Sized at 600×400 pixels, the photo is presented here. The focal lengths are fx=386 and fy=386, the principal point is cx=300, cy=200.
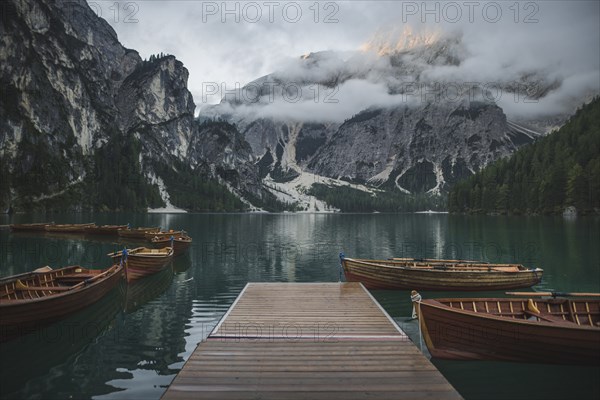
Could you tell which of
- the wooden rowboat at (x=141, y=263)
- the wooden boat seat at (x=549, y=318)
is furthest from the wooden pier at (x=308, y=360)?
the wooden rowboat at (x=141, y=263)

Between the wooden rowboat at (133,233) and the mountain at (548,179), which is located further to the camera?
the mountain at (548,179)

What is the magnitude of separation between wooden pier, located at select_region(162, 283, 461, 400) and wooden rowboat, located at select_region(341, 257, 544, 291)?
963 centimetres

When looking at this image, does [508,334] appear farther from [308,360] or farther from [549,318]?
[308,360]

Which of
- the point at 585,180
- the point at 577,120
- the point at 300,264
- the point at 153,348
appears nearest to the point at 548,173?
the point at 585,180

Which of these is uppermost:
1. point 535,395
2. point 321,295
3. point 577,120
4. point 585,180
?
point 577,120

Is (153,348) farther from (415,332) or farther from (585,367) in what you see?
(585,367)

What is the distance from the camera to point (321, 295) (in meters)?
21.9

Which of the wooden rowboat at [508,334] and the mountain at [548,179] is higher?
the mountain at [548,179]

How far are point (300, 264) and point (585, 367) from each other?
31303mm

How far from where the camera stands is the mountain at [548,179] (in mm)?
123819

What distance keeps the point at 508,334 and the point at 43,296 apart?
20778mm

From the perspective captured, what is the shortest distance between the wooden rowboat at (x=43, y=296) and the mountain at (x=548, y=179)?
140 meters

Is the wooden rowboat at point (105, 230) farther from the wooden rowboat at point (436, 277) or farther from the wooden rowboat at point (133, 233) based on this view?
the wooden rowboat at point (436, 277)

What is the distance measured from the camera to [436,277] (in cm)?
2750
